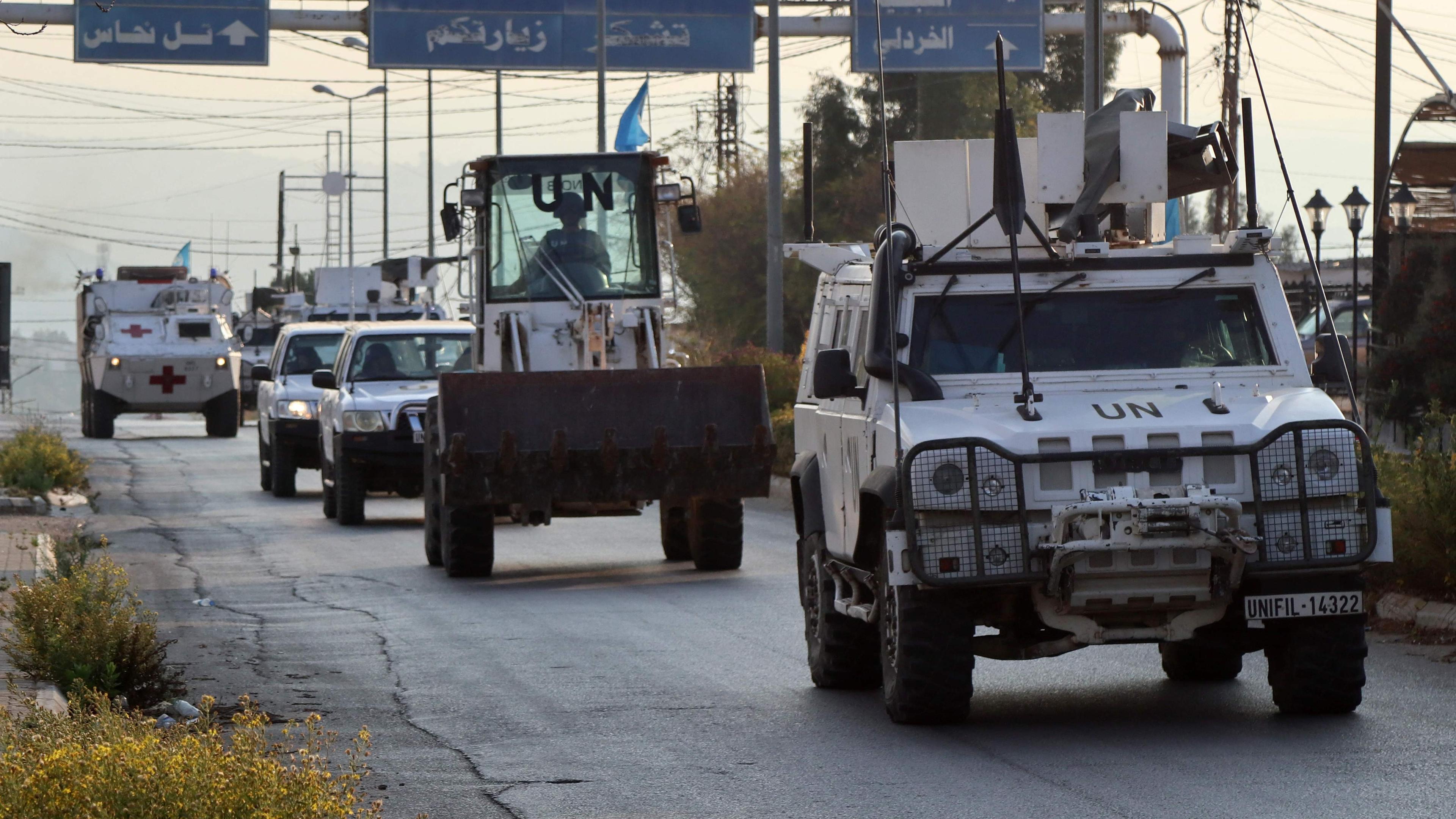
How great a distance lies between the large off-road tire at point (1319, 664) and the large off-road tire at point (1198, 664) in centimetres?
101

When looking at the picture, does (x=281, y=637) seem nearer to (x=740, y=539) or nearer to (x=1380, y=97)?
(x=740, y=539)

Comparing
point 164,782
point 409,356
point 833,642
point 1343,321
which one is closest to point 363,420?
point 409,356

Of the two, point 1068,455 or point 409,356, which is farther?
point 409,356

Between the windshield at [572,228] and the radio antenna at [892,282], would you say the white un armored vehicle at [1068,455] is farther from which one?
the windshield at [572,228]

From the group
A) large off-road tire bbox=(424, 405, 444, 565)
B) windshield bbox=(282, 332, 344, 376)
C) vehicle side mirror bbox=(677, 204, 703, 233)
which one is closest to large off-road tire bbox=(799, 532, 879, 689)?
large off-road tire bbox=(424, 405, 444, 565)

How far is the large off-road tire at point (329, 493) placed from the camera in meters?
22.1

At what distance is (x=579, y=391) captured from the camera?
16109 millimetres

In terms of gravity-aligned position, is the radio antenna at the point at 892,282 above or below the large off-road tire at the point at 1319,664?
above

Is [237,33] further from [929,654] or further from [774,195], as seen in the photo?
[929,654]

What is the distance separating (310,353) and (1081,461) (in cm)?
2001

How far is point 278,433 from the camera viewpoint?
83.0 feet

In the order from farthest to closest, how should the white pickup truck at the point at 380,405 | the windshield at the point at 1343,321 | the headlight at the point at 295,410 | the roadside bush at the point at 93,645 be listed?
the windshield at the point at 1343,321
the headlight at the point at 295,410
the white pickup truck at the point at 380,405
the roadside bush at the point at 93,645

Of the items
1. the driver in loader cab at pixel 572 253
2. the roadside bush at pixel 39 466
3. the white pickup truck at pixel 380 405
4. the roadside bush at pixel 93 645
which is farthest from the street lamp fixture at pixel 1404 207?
the roadside bush at pixel 93 645

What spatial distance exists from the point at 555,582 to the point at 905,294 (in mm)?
7144
